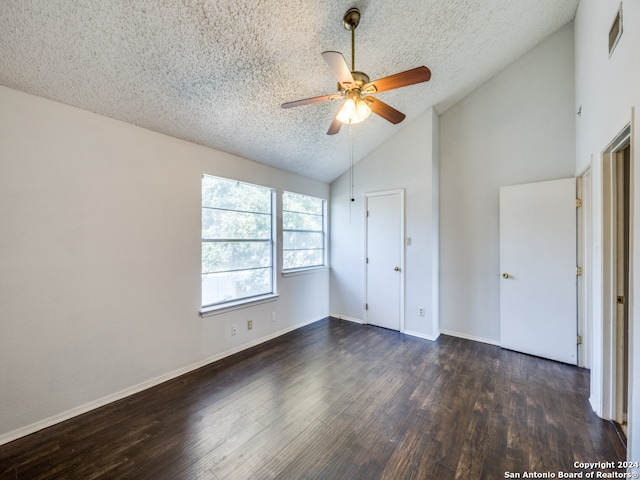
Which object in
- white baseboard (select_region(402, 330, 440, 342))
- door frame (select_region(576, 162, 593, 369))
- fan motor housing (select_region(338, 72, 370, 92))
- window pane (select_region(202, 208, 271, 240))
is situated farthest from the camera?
white baseboard (select_region(402, 330, 440, 342))

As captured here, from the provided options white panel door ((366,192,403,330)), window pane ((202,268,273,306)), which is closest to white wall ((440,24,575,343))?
white panel door ((366,192,403,330))

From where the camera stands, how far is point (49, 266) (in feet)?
6.51

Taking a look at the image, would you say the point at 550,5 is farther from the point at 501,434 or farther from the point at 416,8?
the point at 501,434

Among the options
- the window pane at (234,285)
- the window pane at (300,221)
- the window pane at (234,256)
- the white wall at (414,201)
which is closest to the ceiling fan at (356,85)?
the white wall at (414,201)

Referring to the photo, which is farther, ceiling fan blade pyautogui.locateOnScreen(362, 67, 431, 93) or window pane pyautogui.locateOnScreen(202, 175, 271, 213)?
window pane pyautogui.locateOnScreen(202, 175, 271, 213)

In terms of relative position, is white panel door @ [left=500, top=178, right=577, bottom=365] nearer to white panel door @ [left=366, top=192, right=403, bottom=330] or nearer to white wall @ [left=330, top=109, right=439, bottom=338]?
white wall @ [left=330, top=109, right=439, bottom=338]

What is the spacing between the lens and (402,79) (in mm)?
1704

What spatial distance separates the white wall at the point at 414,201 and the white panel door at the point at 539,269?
836 mm

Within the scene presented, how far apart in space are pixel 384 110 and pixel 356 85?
1.27ft

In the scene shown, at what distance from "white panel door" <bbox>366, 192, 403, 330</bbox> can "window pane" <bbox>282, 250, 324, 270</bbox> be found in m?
0.90

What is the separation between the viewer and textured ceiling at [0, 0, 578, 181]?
167 centimetres

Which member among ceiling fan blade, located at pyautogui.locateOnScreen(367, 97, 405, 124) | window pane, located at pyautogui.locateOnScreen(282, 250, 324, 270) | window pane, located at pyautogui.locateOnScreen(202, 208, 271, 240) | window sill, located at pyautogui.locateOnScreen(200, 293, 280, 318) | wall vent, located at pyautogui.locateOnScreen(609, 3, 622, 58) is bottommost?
window sill, located at pyautogui.locateOnScreen(200, 293, 280, 318)

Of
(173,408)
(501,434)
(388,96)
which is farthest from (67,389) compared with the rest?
(388,96)

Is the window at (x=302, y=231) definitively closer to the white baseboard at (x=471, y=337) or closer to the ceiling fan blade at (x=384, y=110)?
the ceiling fan blade at (x=384, y=110)
